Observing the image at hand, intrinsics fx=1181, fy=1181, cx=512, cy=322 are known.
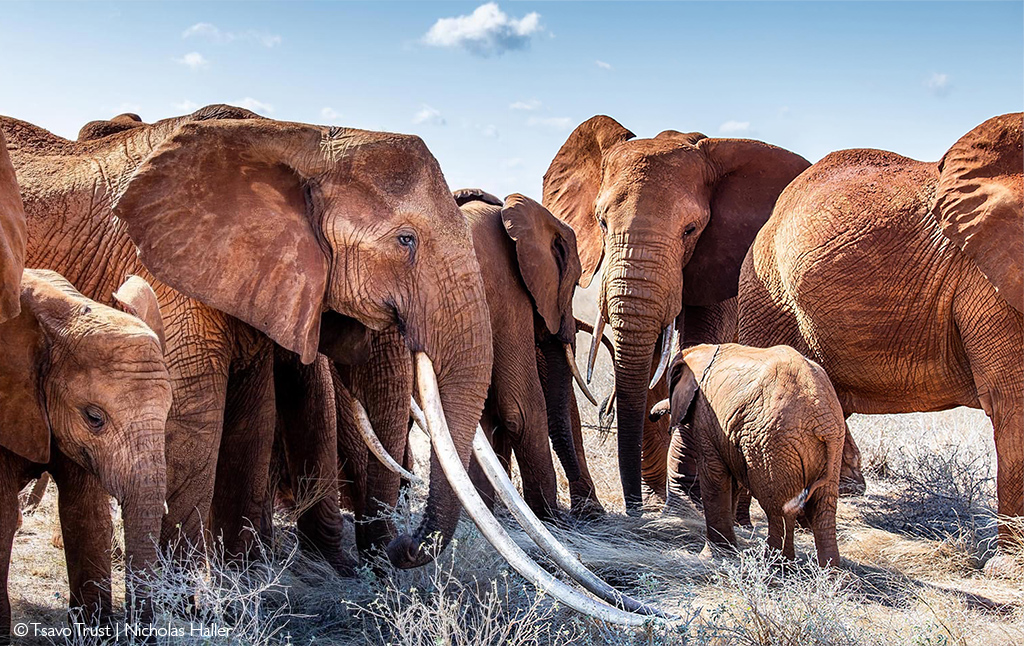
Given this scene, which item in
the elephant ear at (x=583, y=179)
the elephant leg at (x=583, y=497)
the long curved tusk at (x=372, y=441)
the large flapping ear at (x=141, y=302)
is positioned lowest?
the elephant leg at (x=583, y=497)

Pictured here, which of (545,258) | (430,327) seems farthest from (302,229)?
(545,258)

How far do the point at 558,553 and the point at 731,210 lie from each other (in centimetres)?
445

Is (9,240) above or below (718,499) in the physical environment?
above

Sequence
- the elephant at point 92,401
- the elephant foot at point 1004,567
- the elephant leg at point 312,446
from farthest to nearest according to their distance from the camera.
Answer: the elephant foot at point 1004,567, the elephant leg at point 312,446, the elephant at point 92,401

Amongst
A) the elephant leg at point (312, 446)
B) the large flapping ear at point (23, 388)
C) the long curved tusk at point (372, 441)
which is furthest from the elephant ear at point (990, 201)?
the large flapping ear at point (23, 388)

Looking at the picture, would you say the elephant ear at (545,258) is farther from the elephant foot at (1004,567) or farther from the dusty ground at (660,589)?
the elephant foot at (1004,567)

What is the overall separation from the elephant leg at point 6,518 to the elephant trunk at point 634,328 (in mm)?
4195

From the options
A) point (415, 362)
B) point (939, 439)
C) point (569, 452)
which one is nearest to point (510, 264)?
point (569, 452)

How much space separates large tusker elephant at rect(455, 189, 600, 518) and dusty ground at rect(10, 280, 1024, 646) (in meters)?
0.49

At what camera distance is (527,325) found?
7445 mm

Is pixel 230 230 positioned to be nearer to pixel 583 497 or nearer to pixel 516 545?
pixel 516 545

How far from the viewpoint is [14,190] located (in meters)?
3.94

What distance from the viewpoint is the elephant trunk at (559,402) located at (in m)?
7.85

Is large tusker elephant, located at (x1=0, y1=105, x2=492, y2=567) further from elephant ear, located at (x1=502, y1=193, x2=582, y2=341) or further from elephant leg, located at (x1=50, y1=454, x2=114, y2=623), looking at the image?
elephant ear, located at (x1=502, y1=193, x2=582, y2=341)
